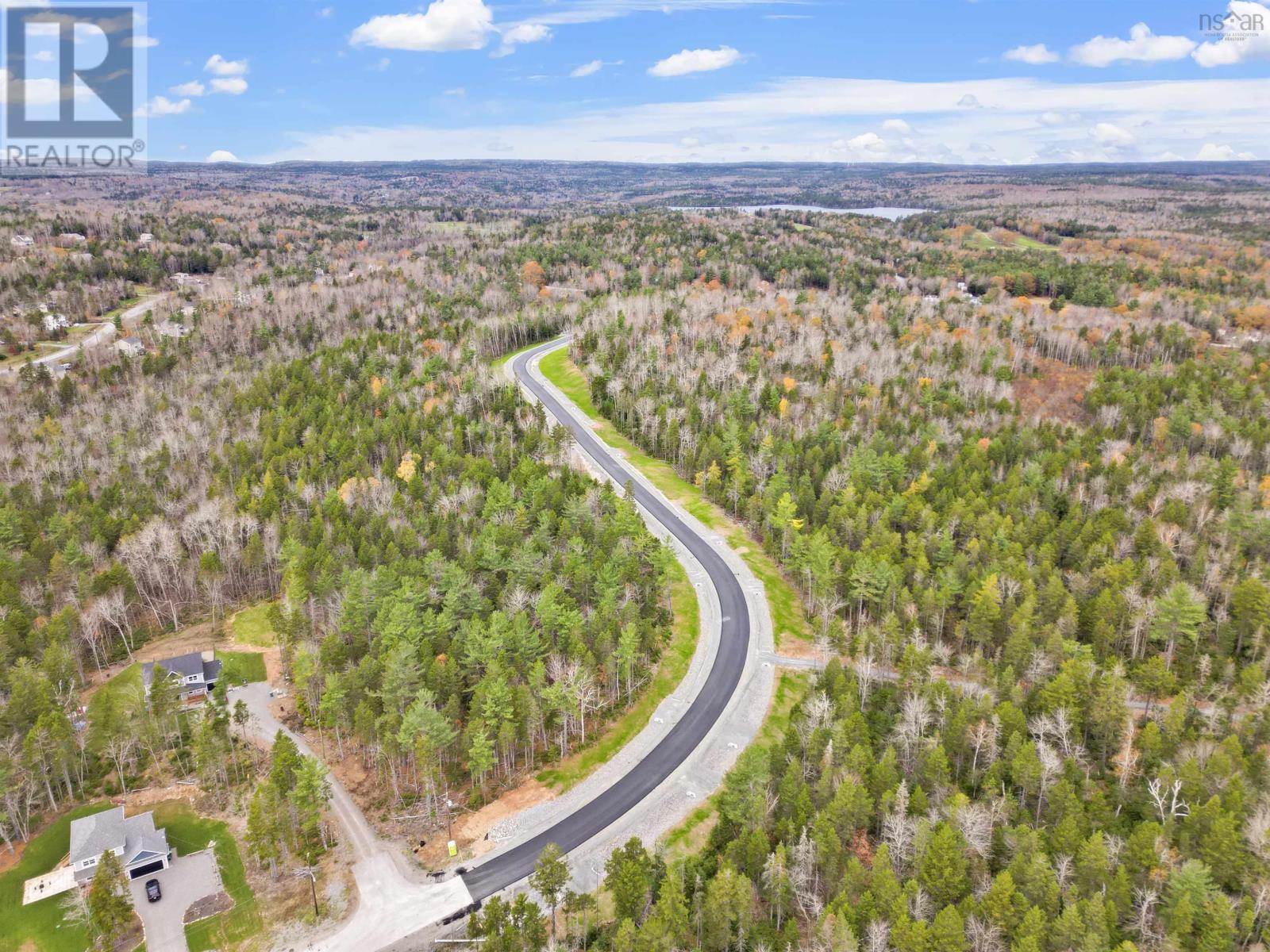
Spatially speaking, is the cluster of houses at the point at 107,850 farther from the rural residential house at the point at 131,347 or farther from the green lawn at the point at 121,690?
the rural residential house at the point at 131,347

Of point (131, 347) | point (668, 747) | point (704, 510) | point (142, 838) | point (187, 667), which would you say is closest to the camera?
point (142, 838)

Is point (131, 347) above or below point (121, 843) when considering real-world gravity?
above

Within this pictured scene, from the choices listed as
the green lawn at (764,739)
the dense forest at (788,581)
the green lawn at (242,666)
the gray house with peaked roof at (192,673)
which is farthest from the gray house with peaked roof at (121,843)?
the green lawn at (764,739)

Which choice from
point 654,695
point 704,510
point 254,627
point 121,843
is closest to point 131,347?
point 254,627

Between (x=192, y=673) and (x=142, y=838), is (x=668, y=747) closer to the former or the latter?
(x=142, y=838)

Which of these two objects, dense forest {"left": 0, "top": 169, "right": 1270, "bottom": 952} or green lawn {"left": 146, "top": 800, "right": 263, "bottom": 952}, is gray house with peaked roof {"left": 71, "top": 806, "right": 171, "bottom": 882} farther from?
dense forest {"left": 0, "top": 169, "right": 1270, "bottom": 952}

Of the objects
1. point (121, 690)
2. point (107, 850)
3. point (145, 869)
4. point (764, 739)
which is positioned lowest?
point (145, 869)

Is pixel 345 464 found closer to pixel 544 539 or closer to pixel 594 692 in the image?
pixel 544 539
